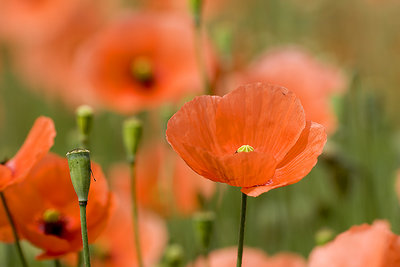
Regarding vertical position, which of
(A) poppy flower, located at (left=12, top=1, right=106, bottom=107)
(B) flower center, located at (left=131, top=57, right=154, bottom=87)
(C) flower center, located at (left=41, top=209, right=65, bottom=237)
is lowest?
(C) flower center, located at (left=41, top=209, right=65, bottom=237)

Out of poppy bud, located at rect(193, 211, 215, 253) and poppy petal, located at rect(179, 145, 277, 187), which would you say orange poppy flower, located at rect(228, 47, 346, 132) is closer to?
poppy bud, located at rect(193, 211, 215, 253)

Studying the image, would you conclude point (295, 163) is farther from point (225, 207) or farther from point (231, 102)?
point (225, 207)

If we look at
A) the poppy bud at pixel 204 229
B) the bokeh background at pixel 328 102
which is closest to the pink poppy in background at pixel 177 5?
the bokeh background at pixel 328 102

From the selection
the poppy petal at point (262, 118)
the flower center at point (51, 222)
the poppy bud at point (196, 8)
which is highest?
the poppy bud at point (196, 8)

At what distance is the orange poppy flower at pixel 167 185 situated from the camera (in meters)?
1.57

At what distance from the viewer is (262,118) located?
0.65 metres

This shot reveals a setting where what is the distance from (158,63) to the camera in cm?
172

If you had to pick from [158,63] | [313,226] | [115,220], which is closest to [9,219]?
[115,220]

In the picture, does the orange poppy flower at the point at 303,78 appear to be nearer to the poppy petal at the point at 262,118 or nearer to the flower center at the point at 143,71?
the flower center at the point at 143,71

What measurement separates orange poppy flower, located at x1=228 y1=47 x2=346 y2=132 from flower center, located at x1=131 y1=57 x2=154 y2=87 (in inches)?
8.2

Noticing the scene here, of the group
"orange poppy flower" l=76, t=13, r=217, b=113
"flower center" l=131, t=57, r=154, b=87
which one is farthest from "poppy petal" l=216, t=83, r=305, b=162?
"flower center" l=131, t=57, r=154, b=87

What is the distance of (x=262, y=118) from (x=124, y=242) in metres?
0.71

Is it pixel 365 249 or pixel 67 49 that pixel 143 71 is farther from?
pixel 365 249

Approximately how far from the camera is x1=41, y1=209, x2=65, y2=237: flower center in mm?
774
